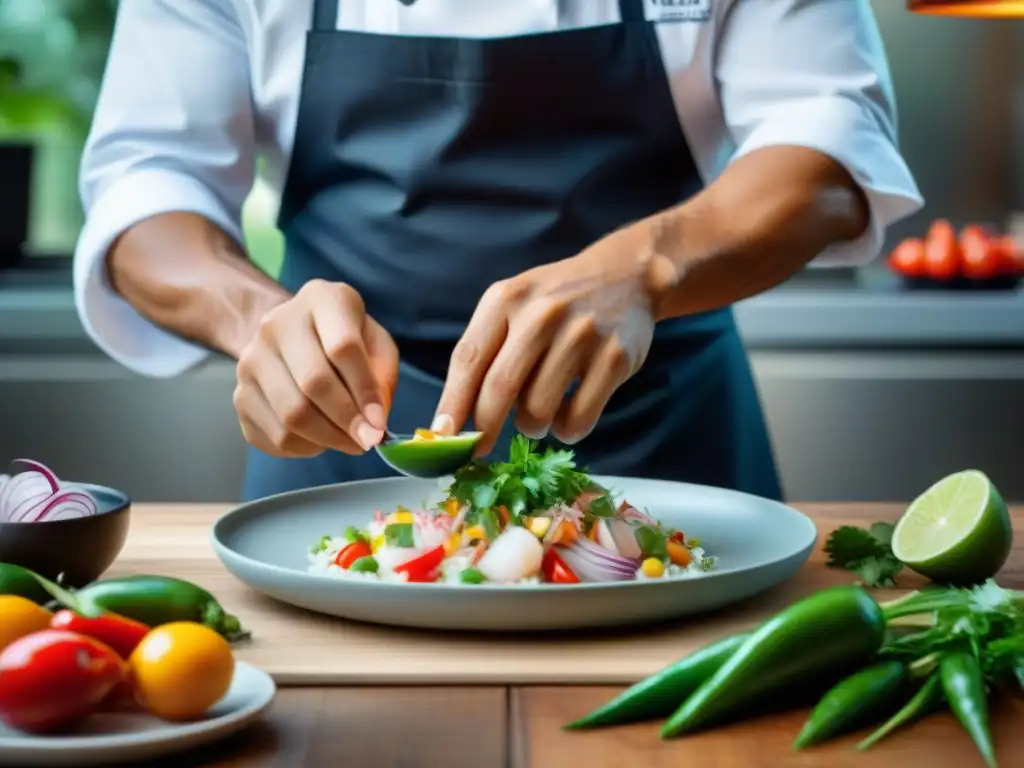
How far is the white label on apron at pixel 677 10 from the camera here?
1784 mm

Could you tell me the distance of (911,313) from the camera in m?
3.01

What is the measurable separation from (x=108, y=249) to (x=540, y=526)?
79 centimetres

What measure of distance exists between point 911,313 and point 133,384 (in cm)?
159

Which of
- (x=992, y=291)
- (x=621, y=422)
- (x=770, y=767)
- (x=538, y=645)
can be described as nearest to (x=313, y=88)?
(x=621, y=422)

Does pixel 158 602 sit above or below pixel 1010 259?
above

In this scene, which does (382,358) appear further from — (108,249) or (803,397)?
(803,397)

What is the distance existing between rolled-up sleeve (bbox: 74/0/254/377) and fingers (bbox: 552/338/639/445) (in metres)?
0.63

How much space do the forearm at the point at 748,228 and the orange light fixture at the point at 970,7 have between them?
0.28 meters

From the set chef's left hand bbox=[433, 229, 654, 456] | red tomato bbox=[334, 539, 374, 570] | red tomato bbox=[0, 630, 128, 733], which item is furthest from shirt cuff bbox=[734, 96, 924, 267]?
red tomato bbox=[0, 630, 128, 733]

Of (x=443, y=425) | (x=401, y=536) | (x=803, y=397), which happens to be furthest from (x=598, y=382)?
(x=803, y=397)

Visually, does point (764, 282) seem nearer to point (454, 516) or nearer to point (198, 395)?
point (454, 516)

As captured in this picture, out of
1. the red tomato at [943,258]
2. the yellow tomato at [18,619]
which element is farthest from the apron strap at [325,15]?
the red tomato at [943,258]

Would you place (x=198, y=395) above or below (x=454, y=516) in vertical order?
below

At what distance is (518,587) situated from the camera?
3.43 ft
